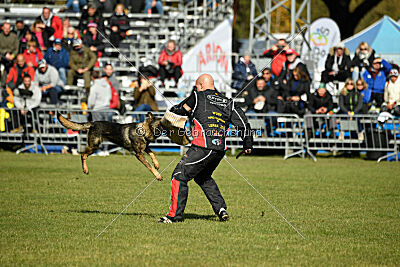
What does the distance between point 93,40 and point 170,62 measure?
111 inches

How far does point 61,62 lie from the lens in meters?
21.8

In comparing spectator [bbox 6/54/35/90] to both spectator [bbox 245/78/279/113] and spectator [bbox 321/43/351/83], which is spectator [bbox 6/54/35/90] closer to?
spectator [bbox 245/78/279/113]

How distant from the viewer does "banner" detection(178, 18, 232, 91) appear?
22.4m

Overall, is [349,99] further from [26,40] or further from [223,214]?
[223,214]

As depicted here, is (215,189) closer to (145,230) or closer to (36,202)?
(145,230)

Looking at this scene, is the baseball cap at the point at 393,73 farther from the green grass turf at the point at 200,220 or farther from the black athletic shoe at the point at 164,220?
the black athletic shoe at the point at 164,220

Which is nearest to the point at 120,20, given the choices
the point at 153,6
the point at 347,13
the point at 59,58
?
the point at 153,6

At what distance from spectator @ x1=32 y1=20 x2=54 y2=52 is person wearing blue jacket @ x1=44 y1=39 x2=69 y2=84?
1.21 metres

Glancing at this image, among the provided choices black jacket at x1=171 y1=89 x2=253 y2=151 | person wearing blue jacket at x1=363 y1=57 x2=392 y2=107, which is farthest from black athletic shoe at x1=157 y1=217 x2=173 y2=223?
person wearing blue jacket at x1=363 y1=57 x2=392 y2=107

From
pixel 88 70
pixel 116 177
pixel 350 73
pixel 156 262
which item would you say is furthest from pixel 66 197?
pixel 350 73

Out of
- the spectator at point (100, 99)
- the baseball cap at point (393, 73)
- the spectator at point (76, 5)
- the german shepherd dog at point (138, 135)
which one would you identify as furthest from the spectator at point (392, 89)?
the spectator at point (76, 5)

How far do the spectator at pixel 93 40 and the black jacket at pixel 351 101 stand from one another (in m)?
7.94

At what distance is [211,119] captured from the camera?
855cm

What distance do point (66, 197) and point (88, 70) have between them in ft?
34.6
